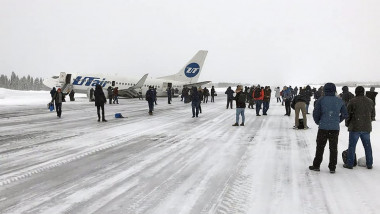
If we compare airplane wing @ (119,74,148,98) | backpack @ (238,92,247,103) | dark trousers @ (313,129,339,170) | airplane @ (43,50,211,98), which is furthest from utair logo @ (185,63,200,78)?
dark trousers @ (313,129,339,170)

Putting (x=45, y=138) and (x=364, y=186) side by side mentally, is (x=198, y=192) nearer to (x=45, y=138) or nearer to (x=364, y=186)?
(x=364, y=186)

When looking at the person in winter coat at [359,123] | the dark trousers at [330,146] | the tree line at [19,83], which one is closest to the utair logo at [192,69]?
the person in winter coat at [359,123]

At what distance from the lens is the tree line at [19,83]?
440ft

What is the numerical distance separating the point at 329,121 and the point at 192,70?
117ft

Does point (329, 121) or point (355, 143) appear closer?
point (329, 121)

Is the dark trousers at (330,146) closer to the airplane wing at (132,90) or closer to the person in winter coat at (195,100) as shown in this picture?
the person in winter coat at (195,100)

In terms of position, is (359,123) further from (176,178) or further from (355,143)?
(176,178)

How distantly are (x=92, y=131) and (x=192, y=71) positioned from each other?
100 feet

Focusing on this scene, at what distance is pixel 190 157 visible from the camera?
7121mm

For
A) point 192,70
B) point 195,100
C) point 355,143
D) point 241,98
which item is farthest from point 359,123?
point 192,70

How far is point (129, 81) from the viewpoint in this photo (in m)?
37.8

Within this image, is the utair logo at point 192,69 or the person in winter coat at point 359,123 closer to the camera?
the person in winter coat at point 359,123

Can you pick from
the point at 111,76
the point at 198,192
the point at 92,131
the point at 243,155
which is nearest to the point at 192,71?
the point at 111,76

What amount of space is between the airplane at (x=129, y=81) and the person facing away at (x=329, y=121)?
97.4ft
